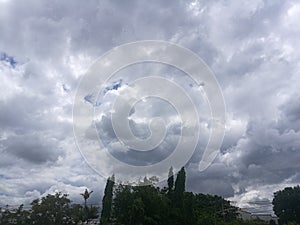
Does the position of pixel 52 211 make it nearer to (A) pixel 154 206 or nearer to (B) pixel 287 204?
(A) pixel 154 206

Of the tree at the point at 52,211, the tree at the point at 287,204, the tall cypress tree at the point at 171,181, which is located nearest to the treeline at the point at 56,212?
the tree at the point at 52,211

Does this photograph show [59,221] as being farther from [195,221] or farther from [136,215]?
[195,221]

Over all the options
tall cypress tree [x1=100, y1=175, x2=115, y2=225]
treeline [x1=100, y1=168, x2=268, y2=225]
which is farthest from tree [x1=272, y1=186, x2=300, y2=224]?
tall cypress tree [x1=100, y1=175, x2=115, y2=225]

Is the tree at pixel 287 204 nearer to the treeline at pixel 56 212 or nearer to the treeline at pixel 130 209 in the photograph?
the treeline at pixel 130 209

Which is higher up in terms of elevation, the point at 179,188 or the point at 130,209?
the point at 179,188

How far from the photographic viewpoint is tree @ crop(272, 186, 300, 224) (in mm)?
69000

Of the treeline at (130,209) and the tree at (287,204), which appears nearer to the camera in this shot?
the treeline at (130,209)

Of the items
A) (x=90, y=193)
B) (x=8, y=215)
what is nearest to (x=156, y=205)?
(x=90, y=193)

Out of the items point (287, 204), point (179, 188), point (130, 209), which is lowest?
point (130, 209)

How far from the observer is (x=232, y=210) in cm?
7550

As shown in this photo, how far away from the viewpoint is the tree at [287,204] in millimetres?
69000

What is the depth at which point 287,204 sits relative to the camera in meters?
71.1

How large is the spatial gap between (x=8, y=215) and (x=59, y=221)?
33.5 ft

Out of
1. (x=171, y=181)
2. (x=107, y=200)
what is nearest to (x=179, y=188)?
(x=171, y=181)
